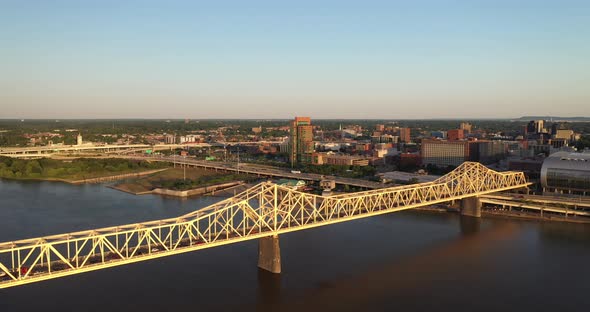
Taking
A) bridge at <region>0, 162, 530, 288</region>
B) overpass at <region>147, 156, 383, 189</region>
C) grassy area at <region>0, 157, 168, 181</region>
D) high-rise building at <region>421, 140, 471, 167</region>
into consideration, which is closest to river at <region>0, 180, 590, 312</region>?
bridge at <region>0, 162, 530, 288</region>

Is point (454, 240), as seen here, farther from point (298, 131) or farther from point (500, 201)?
point (298, 131)

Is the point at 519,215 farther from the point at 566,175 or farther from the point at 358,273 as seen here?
the point at 358,273

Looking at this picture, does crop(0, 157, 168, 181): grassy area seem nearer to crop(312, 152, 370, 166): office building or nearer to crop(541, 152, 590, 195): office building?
crop(312, 152, 370, 166): office building

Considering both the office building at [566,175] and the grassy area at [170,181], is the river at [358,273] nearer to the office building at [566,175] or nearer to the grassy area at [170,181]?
the office building at [566,175]

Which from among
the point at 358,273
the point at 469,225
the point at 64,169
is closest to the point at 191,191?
the point at 64,169

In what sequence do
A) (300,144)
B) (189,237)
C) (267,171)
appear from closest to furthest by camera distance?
(189,237), (267,171), (300,144)

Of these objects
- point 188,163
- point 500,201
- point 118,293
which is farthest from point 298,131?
point 118,293

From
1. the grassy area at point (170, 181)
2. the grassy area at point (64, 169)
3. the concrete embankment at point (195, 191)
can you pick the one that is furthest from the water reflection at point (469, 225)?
the grassy area at point (64, 169)
